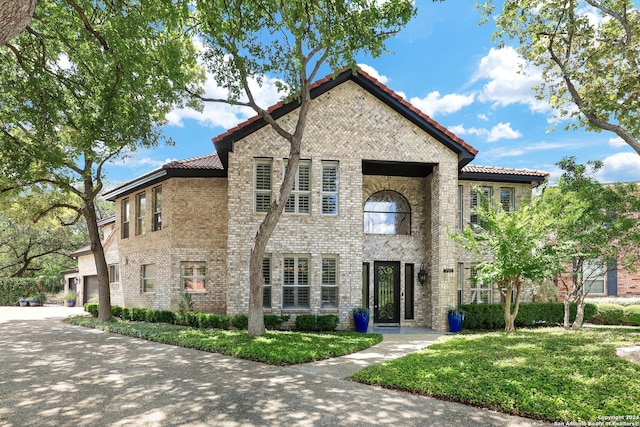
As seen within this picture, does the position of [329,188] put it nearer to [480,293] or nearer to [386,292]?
[386,292]

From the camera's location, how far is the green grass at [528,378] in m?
5.63

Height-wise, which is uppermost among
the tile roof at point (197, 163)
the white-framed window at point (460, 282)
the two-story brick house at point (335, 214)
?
the tile roof at point (197, 163)

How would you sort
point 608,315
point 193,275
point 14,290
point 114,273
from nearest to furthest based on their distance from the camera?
1. point 193,275
2. point 608,315
3. point 114,273
4. point 14,290

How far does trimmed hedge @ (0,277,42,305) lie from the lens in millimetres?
29625

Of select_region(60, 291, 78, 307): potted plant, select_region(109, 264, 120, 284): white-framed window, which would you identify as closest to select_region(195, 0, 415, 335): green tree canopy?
select_region(109, 264, 120, 284): white-framed window

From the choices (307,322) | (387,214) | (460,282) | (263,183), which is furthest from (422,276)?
(263,183)

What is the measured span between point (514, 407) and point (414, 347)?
5.39m

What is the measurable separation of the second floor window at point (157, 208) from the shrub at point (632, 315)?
19584 millimetres

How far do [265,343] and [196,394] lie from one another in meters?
3.92

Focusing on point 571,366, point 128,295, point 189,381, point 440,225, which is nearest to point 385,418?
point 189,381

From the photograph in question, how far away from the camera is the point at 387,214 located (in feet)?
54.2

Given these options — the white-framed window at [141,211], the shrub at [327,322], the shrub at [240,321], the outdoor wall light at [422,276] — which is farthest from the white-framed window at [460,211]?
the white-framed window at [141,211]

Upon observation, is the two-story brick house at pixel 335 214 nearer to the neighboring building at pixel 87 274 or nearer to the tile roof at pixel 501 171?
the tile roof at pixel 501 171

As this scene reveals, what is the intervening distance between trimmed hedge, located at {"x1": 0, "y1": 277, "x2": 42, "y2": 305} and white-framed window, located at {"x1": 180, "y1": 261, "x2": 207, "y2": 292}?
21101 millimetres
